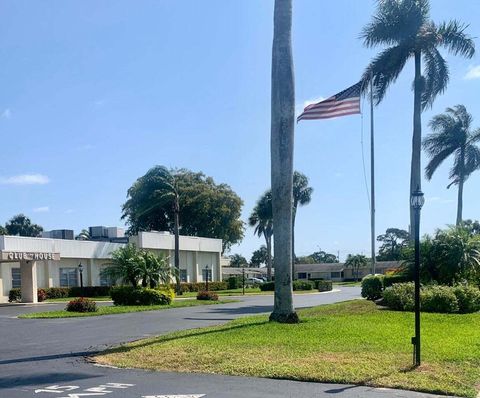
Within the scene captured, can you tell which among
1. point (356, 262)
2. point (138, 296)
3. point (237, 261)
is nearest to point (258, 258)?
point (237, 261)

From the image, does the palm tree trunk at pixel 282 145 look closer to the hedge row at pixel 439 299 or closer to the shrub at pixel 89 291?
the hedge row at pixel 439 299

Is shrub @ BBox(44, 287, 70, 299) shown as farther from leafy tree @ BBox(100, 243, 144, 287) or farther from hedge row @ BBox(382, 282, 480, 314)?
hedge row @ BBox(382, 282, 480, 314)

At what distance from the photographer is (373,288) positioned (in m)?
26.3

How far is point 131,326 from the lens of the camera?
19.7 m

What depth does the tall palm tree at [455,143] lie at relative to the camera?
4348 centimetres

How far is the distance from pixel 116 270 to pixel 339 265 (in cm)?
9106

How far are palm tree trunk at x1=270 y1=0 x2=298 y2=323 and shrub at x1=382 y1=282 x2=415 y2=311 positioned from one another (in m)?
5.40

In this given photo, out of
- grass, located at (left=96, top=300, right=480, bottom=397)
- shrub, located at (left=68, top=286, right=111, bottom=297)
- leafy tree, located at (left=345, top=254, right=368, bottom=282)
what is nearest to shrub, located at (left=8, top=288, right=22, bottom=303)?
shrub, located at (left=68, top=286, right=111, bottom=297)

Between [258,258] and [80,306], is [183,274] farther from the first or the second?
[258,258]

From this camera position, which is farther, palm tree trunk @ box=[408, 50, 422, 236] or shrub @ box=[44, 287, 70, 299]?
shrub @ box=[44, 287, 70, 299]

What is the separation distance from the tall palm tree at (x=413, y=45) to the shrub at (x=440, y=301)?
10.3 m

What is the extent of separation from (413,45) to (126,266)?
18484mm

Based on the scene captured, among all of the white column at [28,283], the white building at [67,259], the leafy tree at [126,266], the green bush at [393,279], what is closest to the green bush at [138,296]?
the leafy tree at [126,266]

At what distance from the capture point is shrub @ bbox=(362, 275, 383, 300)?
26203 millimetres
